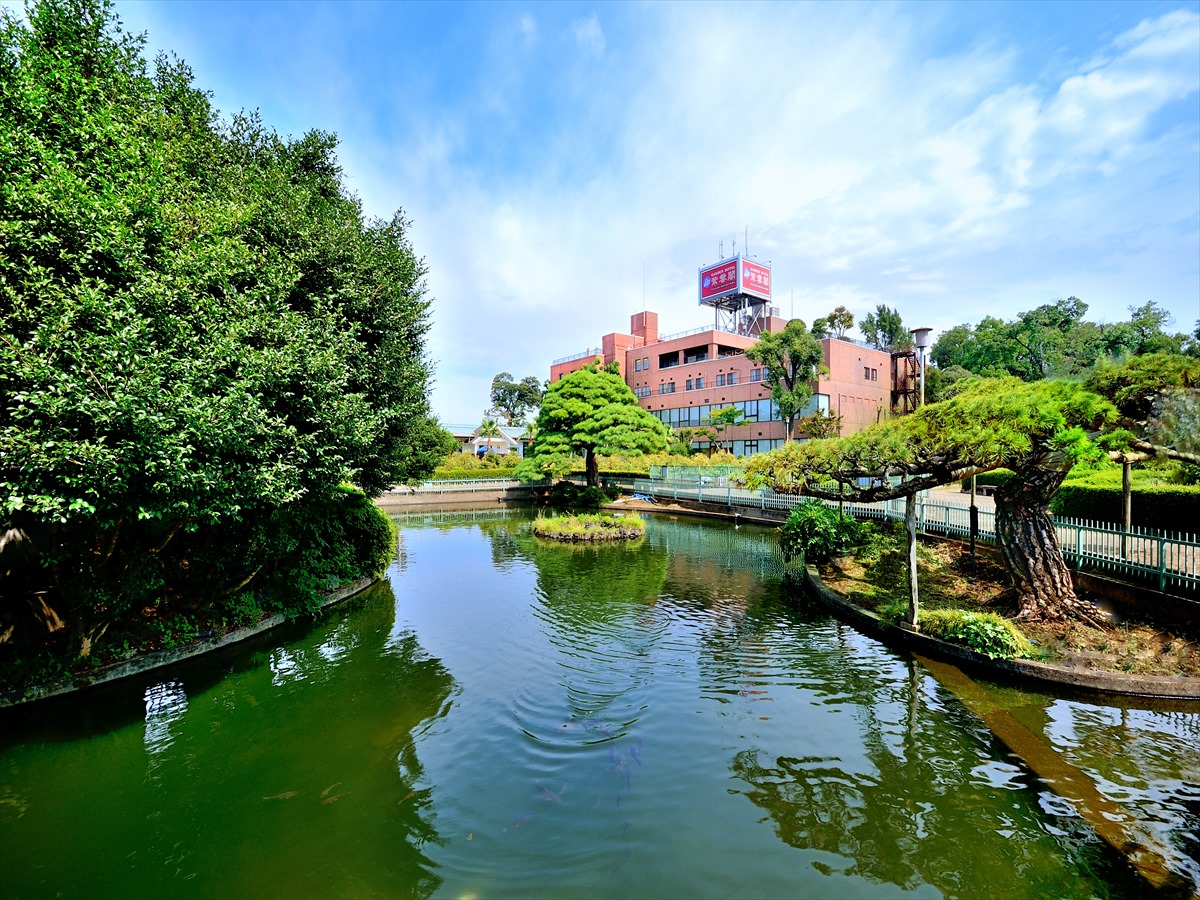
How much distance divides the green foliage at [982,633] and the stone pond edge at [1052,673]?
0.11m

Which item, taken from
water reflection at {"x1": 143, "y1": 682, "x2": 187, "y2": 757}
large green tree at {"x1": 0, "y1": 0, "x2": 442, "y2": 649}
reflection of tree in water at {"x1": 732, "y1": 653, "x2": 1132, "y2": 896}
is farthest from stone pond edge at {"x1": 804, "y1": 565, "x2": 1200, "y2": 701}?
water reflection at {"x1": 143, "y1": 682, "x2": 187, "y2": 757}

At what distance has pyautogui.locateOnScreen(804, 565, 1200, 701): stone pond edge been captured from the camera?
23.2ft

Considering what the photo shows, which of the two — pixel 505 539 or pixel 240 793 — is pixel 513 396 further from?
pixel 240 793

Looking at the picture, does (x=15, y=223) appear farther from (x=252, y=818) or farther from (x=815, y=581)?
(x=815, y=581)

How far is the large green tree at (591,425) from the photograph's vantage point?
2944cm

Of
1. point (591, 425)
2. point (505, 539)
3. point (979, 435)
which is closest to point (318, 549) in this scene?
point (505, 539)

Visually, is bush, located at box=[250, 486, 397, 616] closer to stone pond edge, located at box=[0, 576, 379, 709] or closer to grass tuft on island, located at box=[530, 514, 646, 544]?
stone pond edge, located at box=[0, 576, 379, 709]

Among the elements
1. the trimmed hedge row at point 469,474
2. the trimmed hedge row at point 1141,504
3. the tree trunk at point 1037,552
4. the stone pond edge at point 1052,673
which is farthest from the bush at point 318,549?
the trimmed hedge row at point 469,474

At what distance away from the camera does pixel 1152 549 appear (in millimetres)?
9172

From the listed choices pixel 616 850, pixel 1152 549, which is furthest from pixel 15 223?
pixel 1152 549

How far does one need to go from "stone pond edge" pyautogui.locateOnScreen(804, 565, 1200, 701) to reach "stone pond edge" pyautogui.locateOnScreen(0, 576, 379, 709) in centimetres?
1187

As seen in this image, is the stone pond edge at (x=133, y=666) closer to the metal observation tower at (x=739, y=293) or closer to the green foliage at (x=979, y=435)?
the green foliage at (x=979, y=435)

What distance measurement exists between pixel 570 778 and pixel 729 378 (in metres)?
42.3

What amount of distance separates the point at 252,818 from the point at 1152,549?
44.5ft
